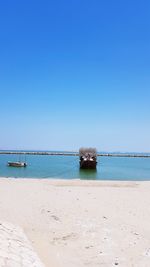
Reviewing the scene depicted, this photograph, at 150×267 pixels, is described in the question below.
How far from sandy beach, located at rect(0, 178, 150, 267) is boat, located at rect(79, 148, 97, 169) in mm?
42069

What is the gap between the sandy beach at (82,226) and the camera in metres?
8.49

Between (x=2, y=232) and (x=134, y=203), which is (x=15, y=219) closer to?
(x=2, y=232)

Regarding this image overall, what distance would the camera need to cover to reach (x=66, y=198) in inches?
658

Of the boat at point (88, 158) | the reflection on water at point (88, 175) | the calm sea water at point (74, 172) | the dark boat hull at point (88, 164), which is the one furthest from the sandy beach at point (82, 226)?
the boat at point (88, 158)

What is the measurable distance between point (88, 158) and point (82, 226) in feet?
163

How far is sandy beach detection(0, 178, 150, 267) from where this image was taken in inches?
334

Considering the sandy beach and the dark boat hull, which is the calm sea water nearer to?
the dark boat hull

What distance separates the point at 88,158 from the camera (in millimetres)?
60875

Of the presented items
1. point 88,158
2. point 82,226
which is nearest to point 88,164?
point 88,158

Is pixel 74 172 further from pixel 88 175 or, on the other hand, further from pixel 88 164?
pixel 88 175

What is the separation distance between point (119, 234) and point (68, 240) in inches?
58.9

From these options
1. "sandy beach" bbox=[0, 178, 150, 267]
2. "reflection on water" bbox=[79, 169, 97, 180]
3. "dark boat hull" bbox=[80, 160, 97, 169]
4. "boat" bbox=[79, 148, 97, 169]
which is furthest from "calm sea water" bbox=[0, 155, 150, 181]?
"sandy beach" bbox=[0, 178, 150, 267]

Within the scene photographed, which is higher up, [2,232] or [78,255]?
[2,232]

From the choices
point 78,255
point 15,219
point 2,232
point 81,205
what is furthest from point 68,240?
point 81,205
